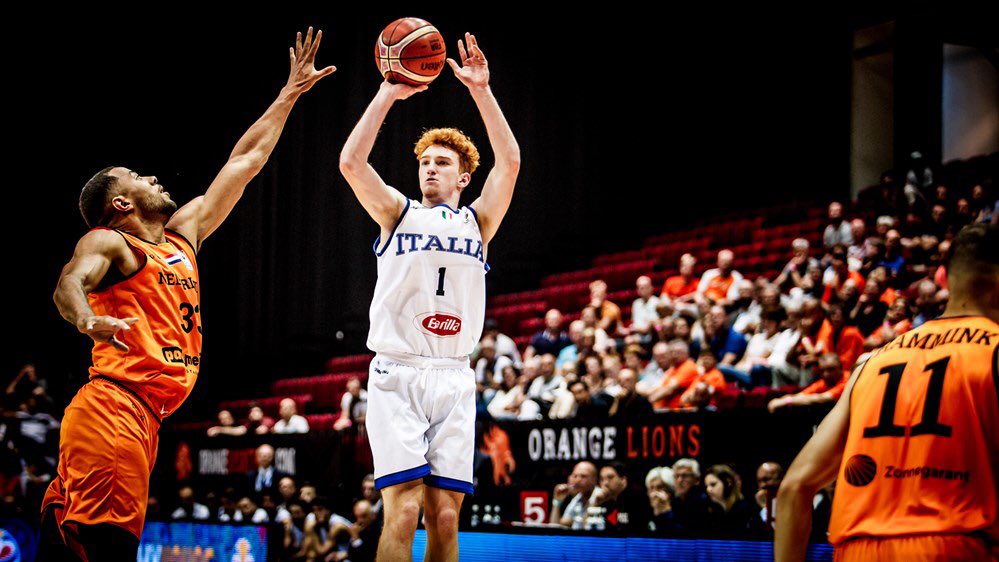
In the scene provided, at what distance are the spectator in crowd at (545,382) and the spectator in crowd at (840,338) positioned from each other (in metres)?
2.71

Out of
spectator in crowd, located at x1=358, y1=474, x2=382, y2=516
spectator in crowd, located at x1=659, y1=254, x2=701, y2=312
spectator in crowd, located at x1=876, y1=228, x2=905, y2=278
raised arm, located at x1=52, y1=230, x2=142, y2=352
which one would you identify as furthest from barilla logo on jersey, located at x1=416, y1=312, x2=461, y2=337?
spectator in crowd, located at x1=659, y1=254, x2=701, y2=312

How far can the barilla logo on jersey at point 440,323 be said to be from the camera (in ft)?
16.0

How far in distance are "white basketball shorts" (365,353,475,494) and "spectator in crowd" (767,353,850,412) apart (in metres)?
4.02

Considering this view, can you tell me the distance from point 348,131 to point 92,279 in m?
14.4

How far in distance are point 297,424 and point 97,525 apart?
930 cm

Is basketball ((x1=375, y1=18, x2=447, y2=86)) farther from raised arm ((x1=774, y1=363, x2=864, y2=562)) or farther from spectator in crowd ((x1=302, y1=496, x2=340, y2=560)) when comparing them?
spectator in crowd ((x1=302, y1=496, x2=340, y2=560))

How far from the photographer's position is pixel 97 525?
14.0ft

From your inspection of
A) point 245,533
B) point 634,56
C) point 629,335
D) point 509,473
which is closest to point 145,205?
point 245,533

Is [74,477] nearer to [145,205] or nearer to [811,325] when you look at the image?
[145,205]

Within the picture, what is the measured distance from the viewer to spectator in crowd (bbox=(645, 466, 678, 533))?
8102mm

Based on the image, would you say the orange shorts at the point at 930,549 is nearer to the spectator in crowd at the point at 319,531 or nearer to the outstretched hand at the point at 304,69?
the outstretched hand at the point at 304,69

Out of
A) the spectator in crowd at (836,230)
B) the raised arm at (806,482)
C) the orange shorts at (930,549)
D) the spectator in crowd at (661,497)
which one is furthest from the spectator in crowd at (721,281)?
the orange shorts at (930,549)

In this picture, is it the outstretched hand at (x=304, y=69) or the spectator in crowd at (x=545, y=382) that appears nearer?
the outstretched hand at (x=304, y=69)

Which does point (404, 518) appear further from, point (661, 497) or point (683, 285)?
point (683, 285)
